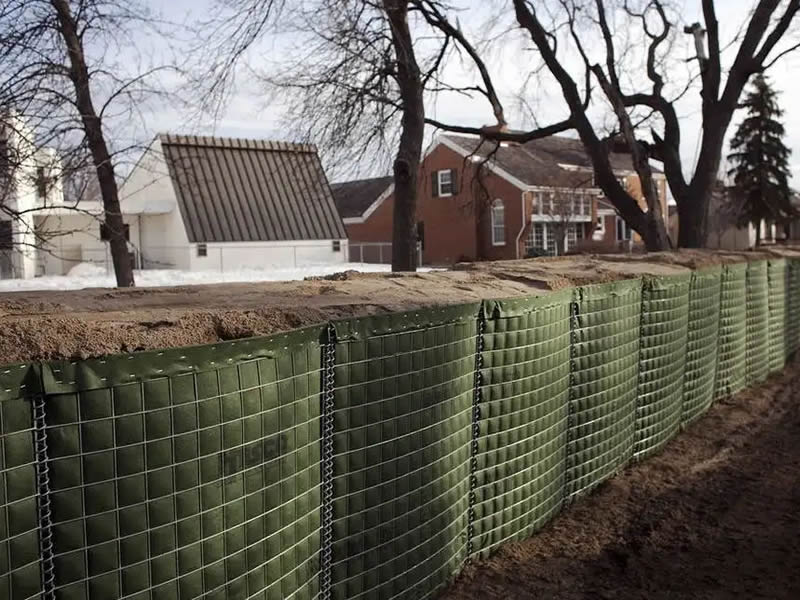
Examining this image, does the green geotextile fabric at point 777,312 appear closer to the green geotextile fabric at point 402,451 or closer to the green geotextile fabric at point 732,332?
the green geotextile fabric at point 732,332

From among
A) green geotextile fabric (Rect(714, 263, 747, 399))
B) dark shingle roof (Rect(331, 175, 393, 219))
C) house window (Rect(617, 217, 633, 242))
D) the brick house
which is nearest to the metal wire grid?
green geotextile fabric (Rect(714, 263, 747, 399))

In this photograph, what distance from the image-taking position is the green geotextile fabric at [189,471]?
242 cm

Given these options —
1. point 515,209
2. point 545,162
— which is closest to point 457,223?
point 515,209

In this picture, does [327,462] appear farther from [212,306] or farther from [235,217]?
[235,217]

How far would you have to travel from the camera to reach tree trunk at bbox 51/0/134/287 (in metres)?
11.4

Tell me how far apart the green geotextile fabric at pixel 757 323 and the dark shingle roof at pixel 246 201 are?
24.6 meters

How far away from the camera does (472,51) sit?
51.6 feet

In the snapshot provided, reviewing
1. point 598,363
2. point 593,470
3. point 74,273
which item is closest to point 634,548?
point 593,470

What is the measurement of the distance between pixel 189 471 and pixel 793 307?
12.5 m

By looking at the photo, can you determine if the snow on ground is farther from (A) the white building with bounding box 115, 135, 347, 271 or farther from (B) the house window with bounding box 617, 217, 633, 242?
(B) the house window with bounding box 617, 217, 633, 242

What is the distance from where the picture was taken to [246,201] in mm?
35750

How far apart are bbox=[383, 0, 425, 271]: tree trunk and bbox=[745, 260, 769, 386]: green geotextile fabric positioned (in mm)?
5050

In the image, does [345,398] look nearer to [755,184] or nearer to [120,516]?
[120,516]

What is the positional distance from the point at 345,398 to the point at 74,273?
95.9 ft
